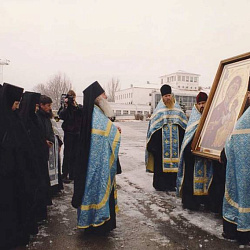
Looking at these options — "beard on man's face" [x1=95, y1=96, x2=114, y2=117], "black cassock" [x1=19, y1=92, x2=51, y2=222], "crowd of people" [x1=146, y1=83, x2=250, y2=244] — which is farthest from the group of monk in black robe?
"crowd of people" [x1=146, y1=83, x2=250, y2=244]

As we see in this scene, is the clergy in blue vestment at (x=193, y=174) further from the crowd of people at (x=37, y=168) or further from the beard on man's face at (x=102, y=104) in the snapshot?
the beard on man's face at (x=102, y=104)

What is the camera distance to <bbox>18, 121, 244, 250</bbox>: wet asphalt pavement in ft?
12.2

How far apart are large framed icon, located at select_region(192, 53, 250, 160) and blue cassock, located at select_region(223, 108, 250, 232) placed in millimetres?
577

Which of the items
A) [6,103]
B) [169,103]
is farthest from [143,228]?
[169,103]

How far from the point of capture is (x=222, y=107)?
4617 mm

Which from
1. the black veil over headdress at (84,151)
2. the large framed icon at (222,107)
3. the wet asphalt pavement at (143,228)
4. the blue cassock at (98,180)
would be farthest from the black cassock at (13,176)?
the large framed icon at (222,107)

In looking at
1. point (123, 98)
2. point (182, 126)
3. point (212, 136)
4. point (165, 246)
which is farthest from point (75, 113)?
point (123, 98)

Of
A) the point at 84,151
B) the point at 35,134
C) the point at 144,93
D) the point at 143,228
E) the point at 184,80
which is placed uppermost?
the point at 184,80

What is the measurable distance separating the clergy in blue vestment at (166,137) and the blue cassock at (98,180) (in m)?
2.42

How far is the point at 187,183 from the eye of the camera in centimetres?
510

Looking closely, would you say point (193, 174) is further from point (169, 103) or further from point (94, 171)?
point (94, 171)

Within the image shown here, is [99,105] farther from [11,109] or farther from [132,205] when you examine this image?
[132,205]

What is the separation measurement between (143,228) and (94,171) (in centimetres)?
114

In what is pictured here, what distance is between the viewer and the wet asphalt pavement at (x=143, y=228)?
372cm
